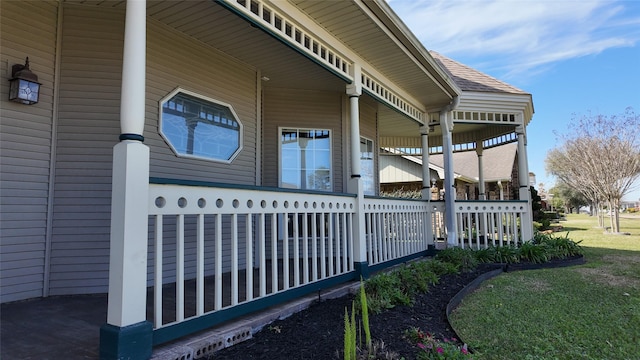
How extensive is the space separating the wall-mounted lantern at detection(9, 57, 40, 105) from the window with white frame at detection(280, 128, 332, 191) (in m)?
3.41

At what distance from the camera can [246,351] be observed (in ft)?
7.86

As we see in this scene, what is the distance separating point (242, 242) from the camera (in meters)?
4.96

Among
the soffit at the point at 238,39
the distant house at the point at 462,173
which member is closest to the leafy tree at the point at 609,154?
the distant house at the point at 462,173

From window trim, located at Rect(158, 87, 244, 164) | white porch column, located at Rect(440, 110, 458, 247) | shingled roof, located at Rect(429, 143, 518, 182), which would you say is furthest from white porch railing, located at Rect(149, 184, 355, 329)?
shingled roof, located at Rect(429, 143, 518, 182)

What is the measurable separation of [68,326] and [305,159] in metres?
4.16

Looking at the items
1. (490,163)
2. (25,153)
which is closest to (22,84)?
A: (25,153)

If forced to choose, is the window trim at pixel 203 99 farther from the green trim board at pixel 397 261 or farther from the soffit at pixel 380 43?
the green trim board at pixel 397 261

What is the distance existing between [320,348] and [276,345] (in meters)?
0.31

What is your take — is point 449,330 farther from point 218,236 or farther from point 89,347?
point 89,347

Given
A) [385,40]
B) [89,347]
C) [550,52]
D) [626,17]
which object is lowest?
[89,347]

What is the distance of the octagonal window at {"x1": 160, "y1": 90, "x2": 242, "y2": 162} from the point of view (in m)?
4.14

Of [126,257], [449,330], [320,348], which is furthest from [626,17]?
[126,257]

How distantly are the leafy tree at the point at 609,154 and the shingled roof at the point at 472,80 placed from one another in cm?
994

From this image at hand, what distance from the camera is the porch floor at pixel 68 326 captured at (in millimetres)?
2104
